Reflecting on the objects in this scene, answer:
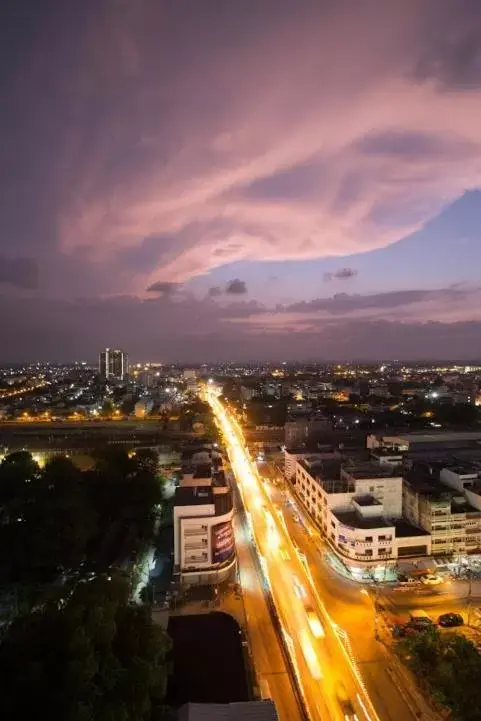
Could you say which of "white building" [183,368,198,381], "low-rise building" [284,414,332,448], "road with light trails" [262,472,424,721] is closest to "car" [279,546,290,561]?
"road with light trails" [262,472,424,721]

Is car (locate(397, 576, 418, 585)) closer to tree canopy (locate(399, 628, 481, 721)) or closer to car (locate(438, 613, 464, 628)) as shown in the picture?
car (locate(438, 613, 464, 628))

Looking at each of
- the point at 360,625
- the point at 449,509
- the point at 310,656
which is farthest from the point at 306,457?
the point at 310,656

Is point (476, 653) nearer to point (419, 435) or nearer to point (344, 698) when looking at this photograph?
point (344, 698)

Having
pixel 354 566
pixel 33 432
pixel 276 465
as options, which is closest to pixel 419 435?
pixel 276 465

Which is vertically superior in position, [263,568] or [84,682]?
[84,682]

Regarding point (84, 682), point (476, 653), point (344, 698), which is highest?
point (84, 682)
